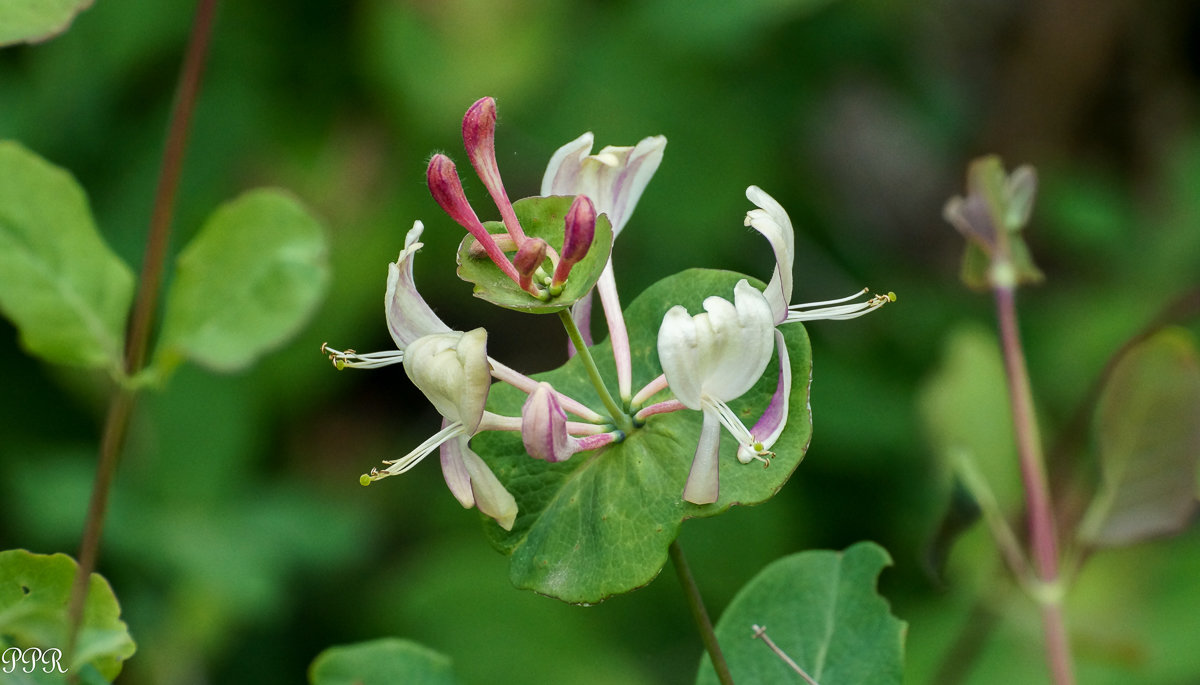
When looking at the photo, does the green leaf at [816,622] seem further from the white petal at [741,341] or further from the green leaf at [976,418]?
the green leaf at [976,418]

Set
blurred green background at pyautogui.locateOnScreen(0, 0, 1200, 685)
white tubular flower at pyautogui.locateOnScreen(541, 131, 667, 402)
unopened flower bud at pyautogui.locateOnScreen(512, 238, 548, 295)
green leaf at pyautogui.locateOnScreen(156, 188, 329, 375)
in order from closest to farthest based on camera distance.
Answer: unopened flower bud at pyautogui.locateOnScreen(512, 238, 548, 295) → white tubular flower at pyautogui.locateOnScreen(541, 131, 667, 402) → green leaf at pyautogui.locateOnScreen(156, 188, 329, 375) → blurred green background at pyautogui.locateOnScreen(0, 0, 1200, 685)

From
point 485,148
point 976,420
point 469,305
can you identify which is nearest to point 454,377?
point 485,148

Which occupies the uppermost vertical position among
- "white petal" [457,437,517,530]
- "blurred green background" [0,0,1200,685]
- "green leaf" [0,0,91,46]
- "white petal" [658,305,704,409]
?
"green leaf" [0,0,91,46]

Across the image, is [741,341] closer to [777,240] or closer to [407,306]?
[777,240]

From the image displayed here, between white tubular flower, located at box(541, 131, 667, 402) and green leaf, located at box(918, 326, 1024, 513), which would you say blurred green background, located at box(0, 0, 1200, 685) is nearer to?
green leaf, located at box(918, 326, 1024, 513)

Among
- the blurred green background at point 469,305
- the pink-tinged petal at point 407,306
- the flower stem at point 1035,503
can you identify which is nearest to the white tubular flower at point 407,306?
the pink-tinged petal at point 407,306

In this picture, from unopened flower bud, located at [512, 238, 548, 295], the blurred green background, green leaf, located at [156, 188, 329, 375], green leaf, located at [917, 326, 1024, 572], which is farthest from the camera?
the blurred green background

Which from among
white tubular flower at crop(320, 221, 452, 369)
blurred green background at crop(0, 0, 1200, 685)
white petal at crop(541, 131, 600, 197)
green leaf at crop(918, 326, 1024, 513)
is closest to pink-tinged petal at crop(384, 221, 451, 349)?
white tubular flower at crop(320, 221, 452, 369)
